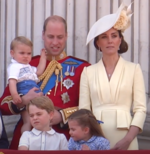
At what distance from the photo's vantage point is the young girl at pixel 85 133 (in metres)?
4.45

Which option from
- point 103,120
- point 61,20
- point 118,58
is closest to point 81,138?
point 103,120

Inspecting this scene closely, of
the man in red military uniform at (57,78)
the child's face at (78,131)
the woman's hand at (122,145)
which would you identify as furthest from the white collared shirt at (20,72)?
the woman's hand at (122,145)

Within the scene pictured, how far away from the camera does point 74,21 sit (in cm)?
568

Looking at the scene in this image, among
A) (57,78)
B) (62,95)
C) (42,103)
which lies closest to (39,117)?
(42,103)

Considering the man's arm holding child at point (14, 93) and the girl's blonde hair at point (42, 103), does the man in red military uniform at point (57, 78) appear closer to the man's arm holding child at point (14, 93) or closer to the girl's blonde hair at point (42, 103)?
the man's arm holding child at point (14, 93)

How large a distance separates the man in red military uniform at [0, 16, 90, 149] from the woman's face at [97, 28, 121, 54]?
39cm

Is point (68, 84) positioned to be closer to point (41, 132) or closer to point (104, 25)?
point (104, 25)

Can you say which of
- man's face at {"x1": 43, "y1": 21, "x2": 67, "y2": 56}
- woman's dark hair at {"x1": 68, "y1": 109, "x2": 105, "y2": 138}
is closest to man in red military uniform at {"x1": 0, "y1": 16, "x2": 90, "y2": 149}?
man's face at {"x1": 43, "y1": 21, "x2": 67, "y2": 56}

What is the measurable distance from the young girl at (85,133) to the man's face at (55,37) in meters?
0.83

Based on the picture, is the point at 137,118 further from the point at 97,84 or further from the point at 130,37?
the point at 130,37

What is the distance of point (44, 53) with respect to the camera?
5262 mm

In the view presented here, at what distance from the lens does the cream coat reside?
4.75 metres

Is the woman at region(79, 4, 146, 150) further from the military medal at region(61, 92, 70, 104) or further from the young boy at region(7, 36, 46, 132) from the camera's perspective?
the young boy at region(7, 36, 46, 132)

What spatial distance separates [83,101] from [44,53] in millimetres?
542
